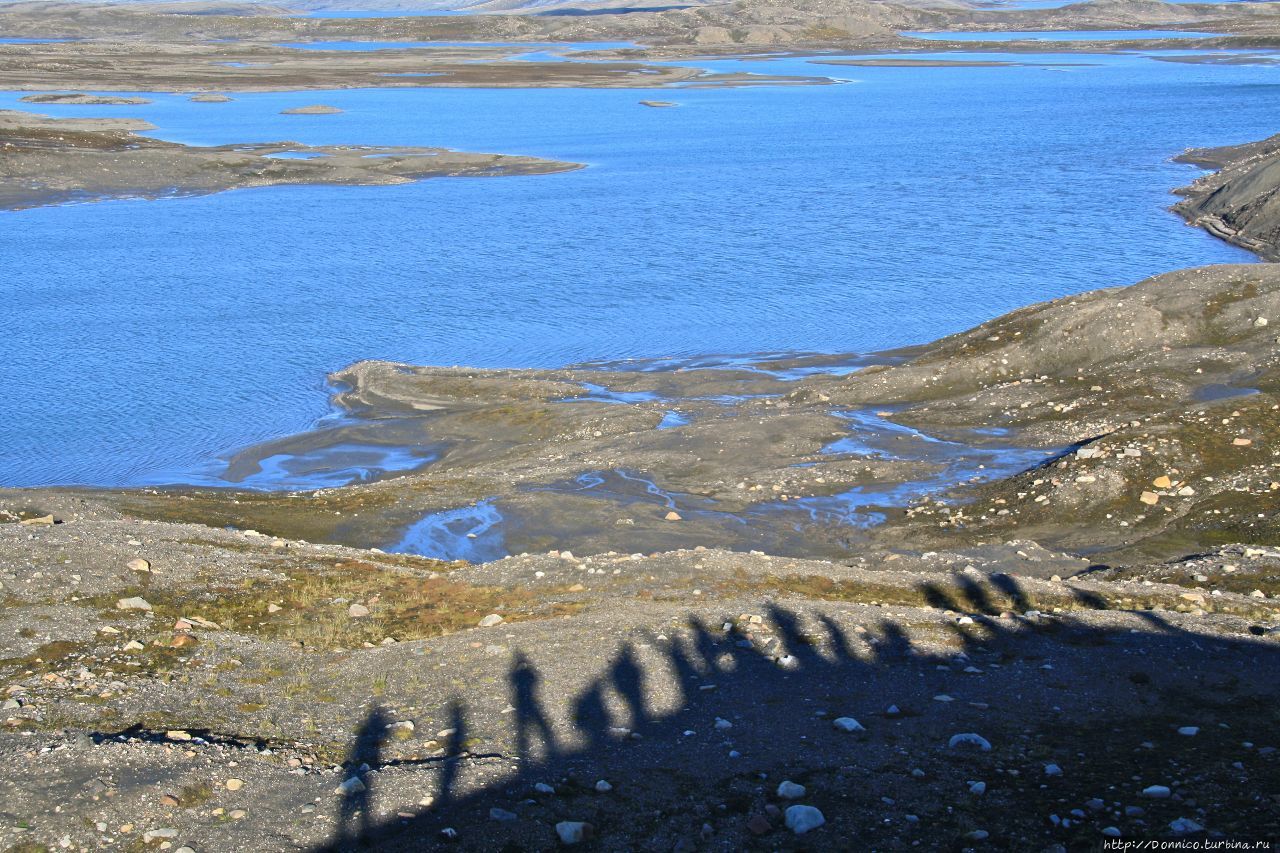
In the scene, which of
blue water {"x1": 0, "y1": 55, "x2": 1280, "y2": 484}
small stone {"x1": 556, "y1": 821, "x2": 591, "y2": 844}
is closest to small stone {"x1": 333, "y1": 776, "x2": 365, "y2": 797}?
small stone {"x1": 556, "y1": 821, "x2": 591, "y2": 844}

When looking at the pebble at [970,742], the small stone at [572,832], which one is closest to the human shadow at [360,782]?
the small stone at [572,832]

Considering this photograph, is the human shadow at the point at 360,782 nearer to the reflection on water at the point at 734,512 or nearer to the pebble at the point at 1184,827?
the pebble at the point at 1184,827

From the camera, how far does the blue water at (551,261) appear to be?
126 feet

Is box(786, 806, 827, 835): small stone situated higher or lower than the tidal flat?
higher

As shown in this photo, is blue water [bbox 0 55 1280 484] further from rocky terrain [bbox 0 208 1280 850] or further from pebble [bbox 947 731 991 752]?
pebble [bbox 947 731 991 752]

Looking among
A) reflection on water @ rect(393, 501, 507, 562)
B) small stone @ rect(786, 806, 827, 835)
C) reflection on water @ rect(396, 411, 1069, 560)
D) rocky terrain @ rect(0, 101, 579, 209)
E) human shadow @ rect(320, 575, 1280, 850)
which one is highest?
small stone @ rect(786, 806, 827, 835)

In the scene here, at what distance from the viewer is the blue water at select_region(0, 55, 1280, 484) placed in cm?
3831

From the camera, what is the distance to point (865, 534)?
78.9 feet

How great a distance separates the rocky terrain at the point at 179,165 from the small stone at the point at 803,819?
69.5m

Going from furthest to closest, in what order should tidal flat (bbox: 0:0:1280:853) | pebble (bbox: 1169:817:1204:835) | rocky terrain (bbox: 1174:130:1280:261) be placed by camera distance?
rocky terrain (bbox: 1174:130:1280:261) → tidal flat (bbox: 0:0:1280:853) → pebble (bbox: 1169:817:1204:835)

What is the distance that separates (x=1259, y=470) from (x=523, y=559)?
15.2 meters

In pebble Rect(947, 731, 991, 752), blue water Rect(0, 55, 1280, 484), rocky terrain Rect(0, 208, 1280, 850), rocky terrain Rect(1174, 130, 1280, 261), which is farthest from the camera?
rocky terrain Rect(1174, 130, 1280, 261)

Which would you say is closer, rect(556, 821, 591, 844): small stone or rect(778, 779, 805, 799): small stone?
rect(556, 821, 591, 844): small stone

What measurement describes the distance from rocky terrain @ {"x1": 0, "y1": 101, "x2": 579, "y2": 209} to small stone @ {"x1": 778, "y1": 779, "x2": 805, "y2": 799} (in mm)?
69054
